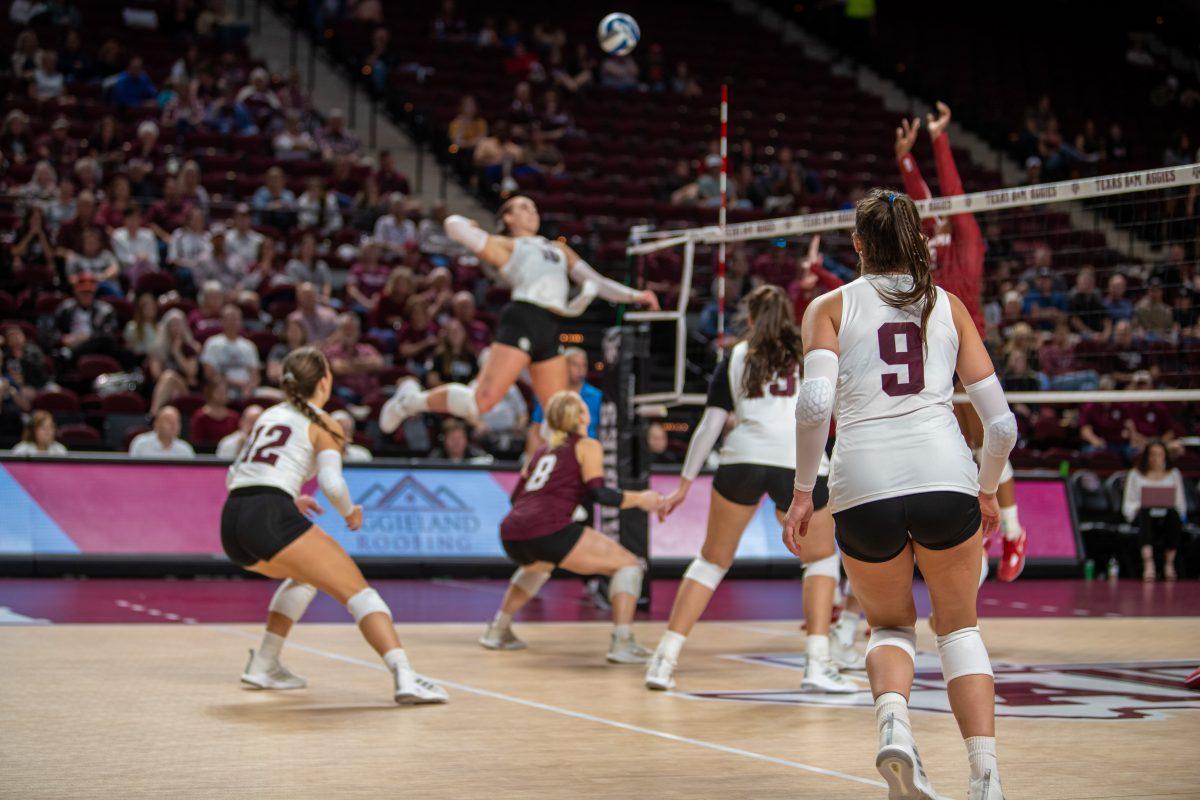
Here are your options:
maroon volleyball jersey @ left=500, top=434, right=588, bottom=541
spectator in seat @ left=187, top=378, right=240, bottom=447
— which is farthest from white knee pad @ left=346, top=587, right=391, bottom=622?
spectator in seat @ left=187, top=378, right=240, bottom=447

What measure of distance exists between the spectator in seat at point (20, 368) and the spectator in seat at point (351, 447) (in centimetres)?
272

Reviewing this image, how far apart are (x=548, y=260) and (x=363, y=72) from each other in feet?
44.6

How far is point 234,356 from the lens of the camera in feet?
45.3

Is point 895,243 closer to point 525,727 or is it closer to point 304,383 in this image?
point 525,727

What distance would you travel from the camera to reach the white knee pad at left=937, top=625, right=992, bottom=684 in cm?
408

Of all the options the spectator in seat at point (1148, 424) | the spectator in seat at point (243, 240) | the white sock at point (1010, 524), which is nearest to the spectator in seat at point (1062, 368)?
the spectator in seat at point (1148, 424)

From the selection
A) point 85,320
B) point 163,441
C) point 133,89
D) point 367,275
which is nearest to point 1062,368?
point 367,275

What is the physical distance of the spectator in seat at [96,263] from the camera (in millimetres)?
14609

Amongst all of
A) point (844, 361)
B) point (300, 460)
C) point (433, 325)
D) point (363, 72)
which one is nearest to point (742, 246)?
point (433, 325)

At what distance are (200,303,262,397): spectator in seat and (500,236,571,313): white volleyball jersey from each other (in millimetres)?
5822

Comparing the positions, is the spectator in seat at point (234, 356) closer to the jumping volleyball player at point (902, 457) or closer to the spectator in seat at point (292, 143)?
the spectator in seat at point (292, 143)

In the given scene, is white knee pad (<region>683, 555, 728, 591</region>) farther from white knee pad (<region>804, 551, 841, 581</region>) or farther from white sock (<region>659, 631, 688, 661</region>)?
white knee pad (<region>804, 551, 841, 581</region>)

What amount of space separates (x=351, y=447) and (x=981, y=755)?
997cm

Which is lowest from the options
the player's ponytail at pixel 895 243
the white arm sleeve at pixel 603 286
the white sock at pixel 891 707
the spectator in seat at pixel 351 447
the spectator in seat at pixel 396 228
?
the white sock at pixel 891 707
